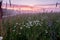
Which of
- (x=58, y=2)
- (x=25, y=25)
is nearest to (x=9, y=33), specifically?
(x=25, y=25)

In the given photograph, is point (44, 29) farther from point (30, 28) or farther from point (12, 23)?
point (12, 23)

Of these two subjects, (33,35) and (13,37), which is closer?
(33,35)

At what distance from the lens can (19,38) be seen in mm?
5008

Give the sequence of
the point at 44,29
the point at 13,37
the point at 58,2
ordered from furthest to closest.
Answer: the point at 58,2
the point at 13,37
the point at 44,29

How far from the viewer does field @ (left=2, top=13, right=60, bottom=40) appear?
15.5 ft

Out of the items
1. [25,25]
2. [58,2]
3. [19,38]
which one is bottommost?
[19,38]

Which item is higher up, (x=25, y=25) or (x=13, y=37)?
(x=25, y=25)

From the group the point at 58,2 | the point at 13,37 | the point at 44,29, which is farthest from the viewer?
the point at 58,2

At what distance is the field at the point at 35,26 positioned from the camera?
187 inches

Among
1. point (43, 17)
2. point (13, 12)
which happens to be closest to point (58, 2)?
point (43, 17)

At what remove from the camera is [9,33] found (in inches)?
205

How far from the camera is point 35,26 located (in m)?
4.78

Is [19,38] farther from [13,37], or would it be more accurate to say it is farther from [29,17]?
[29,17]

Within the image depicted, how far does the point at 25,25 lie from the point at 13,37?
0.48 meters
